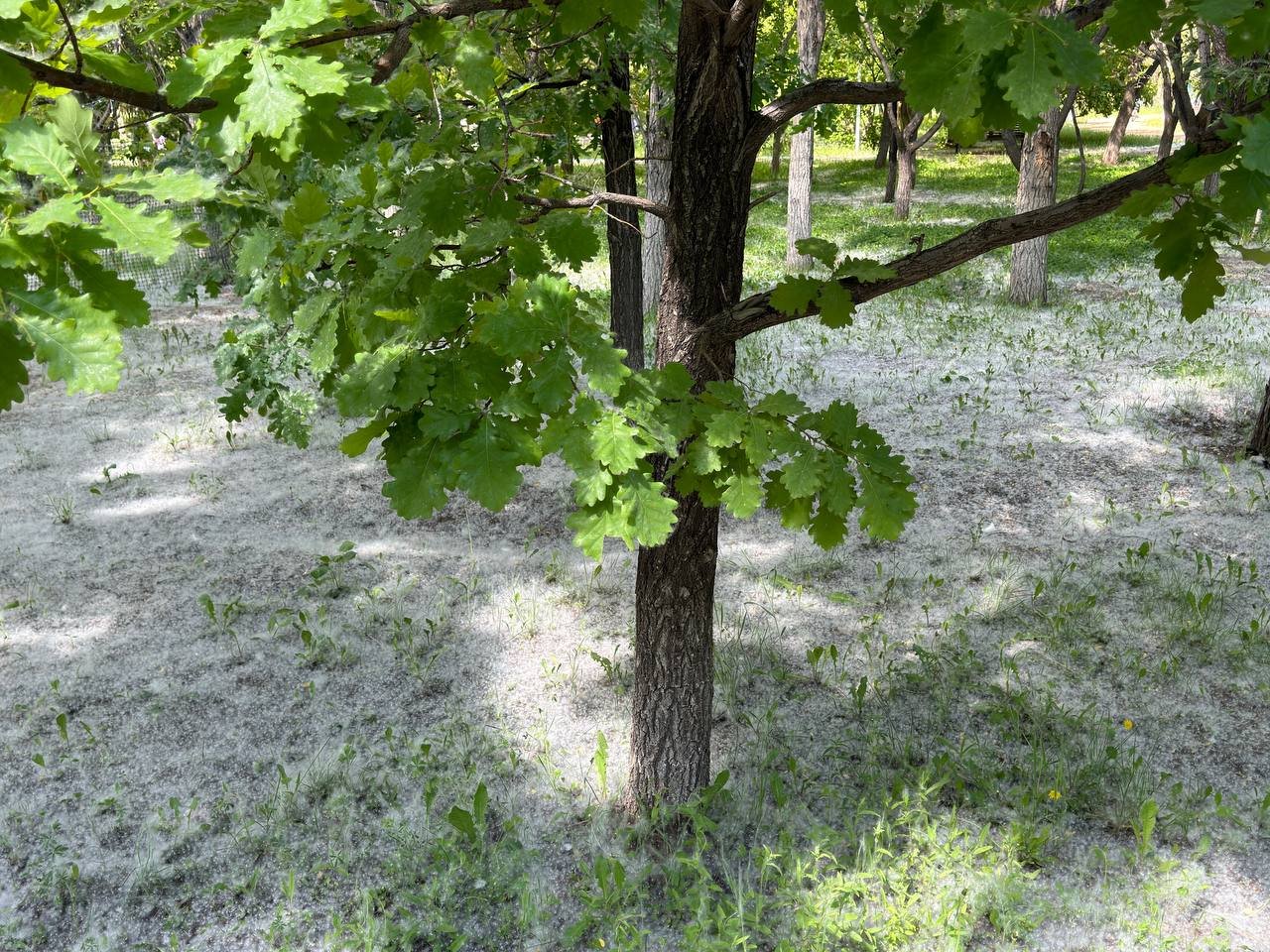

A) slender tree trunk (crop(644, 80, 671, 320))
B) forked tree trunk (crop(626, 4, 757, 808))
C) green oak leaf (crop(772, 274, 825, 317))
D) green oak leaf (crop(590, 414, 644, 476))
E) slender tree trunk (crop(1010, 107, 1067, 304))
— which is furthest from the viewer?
slender tree trunk (crop(1010, 107, 1067, 304))

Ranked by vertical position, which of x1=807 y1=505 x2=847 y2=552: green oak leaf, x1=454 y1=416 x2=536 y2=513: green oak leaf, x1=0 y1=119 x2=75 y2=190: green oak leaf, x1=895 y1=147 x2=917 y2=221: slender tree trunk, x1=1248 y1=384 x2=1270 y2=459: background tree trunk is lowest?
x1=1248 y1=384 x2=1270 y2=459: background tree trunk

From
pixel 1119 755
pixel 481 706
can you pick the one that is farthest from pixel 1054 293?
pixel 481 706

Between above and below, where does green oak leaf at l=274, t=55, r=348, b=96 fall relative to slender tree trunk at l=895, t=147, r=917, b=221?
below

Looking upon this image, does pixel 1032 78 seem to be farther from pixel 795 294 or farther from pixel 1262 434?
pixel 1262 434

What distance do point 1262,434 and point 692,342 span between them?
5.08 meters

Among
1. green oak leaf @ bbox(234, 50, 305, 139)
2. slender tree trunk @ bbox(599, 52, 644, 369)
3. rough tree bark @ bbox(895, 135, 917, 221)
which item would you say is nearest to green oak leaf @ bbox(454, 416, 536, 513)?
green oak leaf @ bbox(234, 50, 305, 139)

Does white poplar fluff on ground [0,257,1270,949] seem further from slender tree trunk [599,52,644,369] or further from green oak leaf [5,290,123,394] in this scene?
green oak leaf [5,290,123,394]

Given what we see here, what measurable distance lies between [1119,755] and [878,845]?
1.18 m

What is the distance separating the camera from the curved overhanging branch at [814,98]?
2703mm

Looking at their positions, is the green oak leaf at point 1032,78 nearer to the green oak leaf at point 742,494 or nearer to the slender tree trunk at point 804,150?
the green oak leaf at point 742,494

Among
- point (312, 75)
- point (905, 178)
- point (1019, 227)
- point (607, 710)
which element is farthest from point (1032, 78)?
point (905, 178)

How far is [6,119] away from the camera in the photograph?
1725mm

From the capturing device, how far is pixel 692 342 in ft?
9.89

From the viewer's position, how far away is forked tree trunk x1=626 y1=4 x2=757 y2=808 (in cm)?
281
